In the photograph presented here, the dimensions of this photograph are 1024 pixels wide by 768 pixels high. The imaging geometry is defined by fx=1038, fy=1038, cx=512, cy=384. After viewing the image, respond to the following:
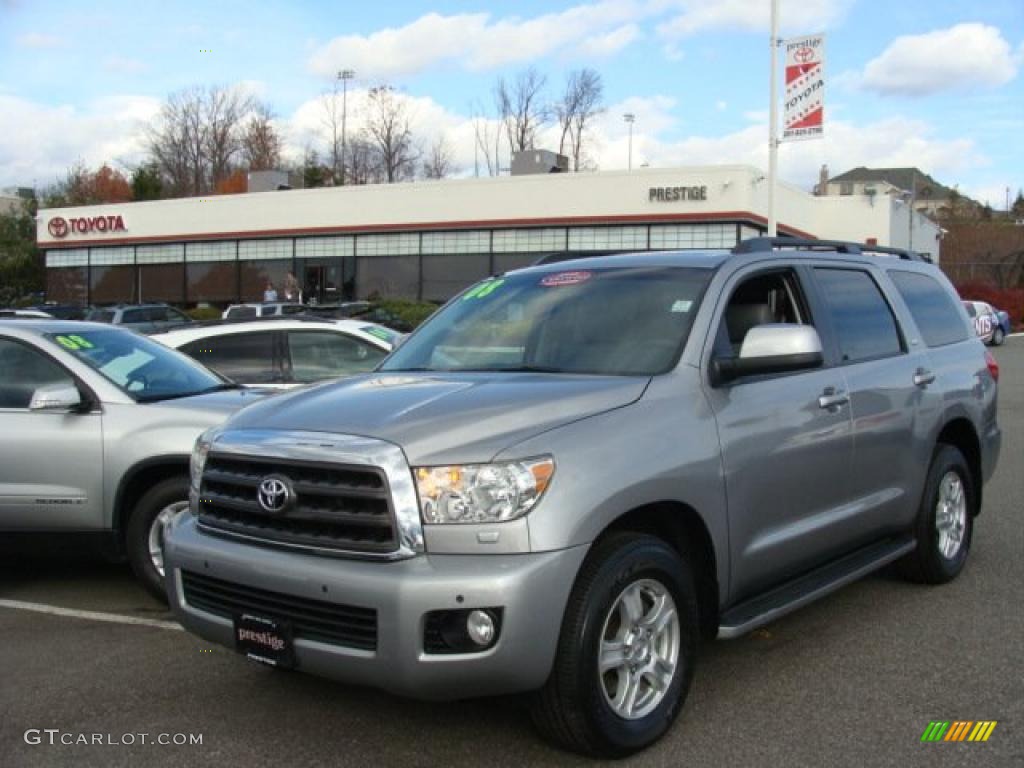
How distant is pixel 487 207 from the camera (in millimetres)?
33750

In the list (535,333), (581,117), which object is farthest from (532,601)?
(581,117)

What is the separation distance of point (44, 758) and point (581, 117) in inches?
2643

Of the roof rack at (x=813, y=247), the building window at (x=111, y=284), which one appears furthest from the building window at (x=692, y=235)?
the roof rack at (x=813, y=247)

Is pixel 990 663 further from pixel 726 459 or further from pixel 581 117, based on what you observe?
pixel 581 117

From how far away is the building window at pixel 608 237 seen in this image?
1244 inches

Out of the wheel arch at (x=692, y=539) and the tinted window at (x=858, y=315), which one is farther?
the tinted window at (x=858, y=315)

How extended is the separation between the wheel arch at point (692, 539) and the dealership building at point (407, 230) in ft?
84.5

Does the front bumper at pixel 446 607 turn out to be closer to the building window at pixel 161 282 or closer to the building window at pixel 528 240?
the building window at pixel 528 240

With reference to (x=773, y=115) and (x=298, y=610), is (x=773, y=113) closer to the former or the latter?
(x=773, y=115)

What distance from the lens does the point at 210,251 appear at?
132ft

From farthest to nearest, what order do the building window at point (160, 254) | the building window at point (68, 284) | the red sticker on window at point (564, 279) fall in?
the building window at point (68, 284)
the building window at point (160, 254)
the red sticker on window at point (564, 279)

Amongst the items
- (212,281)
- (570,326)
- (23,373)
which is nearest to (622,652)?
(570,326)

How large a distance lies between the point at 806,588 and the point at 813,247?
186 cm

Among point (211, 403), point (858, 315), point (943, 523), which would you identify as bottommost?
point (943, 523)
